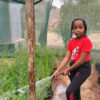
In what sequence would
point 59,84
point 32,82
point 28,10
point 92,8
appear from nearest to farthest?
point 28,10 < point 32,82 < point 59,84 < point 92,8

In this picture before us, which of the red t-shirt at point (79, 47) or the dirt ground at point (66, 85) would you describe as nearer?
the red t-shirt at point (79, 47)

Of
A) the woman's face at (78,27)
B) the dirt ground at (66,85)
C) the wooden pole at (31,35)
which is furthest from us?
the dirt ground at (66,85)

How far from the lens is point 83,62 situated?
62.0 inches

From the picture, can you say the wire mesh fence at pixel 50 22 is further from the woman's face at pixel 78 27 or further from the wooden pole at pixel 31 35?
the wooden pole at pixel 31 35

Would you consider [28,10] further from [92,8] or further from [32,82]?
[92,8]

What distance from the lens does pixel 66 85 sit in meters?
3.24

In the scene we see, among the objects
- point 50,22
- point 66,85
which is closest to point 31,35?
point 66,85

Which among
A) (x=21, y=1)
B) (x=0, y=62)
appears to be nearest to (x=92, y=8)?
(x=21, y=1)

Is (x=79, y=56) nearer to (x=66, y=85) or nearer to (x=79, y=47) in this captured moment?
(x=79, y=47)

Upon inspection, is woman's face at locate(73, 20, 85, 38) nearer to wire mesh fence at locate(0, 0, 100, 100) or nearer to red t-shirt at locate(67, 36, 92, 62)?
red t-shirt at locate(67, 36, 92, 62)

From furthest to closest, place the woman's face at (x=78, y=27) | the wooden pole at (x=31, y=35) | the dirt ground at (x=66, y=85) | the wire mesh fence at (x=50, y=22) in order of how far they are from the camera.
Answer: the wire mesh fence at (x=50, y=22) < the dirt ground at (x=66, y=85) < the woman's face at (x=78, y=27) < the wooden pole at (x=31, y=35)

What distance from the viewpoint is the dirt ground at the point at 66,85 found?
2.70 meters

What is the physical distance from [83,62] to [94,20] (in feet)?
9.36

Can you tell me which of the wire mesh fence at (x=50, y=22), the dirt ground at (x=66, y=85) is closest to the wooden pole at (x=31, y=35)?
the dirt ground at (x=66, y=85)
